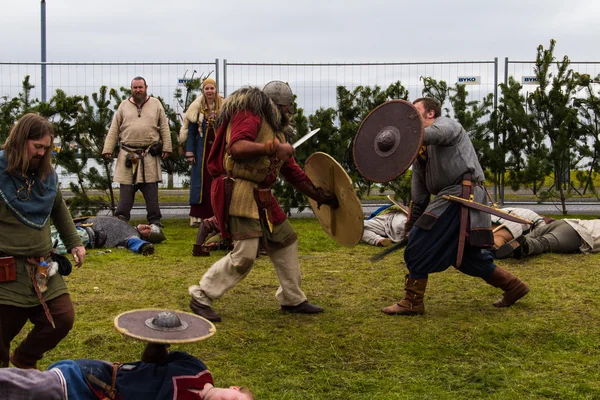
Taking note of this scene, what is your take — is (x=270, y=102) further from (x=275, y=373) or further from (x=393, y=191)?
(x=393, y=191)

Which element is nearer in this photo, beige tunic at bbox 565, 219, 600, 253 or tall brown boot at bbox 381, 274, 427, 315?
tall brown boot at bbox 381, 274, 427, 315

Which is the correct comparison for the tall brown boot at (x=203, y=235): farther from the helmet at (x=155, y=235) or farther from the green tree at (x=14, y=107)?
the green tree at (x=14, y=107)

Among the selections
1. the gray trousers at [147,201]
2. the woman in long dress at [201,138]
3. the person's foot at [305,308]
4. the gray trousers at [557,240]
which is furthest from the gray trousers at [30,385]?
the gray trousers at [147,201]

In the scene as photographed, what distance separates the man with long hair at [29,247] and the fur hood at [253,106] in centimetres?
148

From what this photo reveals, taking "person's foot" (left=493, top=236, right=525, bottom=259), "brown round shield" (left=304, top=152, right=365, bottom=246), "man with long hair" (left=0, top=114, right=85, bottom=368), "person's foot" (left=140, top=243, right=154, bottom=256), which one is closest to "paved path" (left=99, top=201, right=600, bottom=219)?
"person's foot" (left=140, top=243, right=154, bottom=256)

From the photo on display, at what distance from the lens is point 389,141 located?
15.9ft

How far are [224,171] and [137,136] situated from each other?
13.3 ft

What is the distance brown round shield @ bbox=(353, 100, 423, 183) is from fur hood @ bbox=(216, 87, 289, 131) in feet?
1.90

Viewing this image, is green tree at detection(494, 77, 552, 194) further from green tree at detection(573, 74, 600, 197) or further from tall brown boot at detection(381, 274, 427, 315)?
tall brown boot at detection(381, 274, 427, 315)

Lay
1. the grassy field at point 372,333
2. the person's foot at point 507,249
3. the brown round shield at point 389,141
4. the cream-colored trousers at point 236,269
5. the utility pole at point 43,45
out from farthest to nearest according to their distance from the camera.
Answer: the utility pole at point 43,45 → the person's foot at point 507,249 → the cream-colored trousers at point 236,269 → the brown round shield at point 389,141 → the grassy field at point 372,333

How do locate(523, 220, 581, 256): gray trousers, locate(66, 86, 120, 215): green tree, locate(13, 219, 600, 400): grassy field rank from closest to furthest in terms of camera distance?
locate(13, 219, 600, 400): grassy field → locate(523, 220, 581, 256): gray trousers → locate(66, 86, 120, 215): green tree

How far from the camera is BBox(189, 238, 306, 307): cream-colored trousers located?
4.94 metres

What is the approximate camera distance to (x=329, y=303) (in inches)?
218

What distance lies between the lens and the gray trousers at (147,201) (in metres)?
8.81
